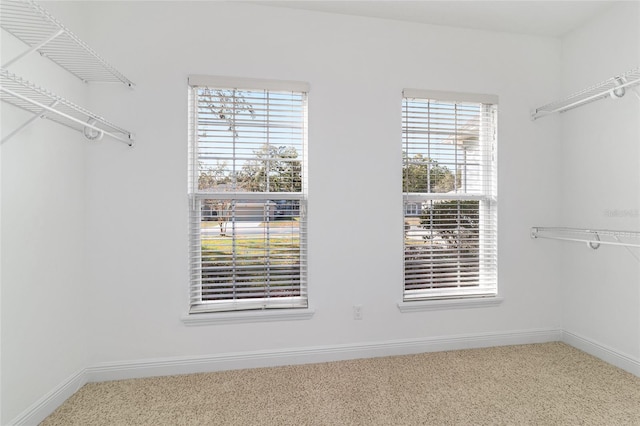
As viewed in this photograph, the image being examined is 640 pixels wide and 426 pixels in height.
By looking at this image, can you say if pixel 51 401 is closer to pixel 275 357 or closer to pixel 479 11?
pixel 275 357

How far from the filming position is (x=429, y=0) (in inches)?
88.4

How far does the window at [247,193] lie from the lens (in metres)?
2.29

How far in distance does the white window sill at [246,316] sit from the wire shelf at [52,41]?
164cm

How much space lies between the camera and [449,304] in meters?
2.57

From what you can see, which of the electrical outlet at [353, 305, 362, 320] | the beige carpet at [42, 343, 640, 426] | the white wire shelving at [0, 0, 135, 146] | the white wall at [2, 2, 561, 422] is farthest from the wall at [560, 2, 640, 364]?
the white wire shelving at [0, 0, 135, 146]

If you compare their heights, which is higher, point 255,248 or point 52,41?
point 52,41

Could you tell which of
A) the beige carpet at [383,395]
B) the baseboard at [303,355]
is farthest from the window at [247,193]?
the beige carpet at [383,395]

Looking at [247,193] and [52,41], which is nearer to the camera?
[52,41]

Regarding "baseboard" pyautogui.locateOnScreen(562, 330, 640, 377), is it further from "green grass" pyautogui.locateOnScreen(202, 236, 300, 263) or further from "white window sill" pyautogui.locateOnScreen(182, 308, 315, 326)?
"green grass" pyautogui.locateOnScreen(202, 236, 300, 263)

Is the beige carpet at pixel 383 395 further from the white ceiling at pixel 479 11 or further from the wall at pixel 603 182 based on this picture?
the white ceiling at pixel 479 11

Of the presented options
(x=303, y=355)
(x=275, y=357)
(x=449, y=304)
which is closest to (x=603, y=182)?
(x=449, y=304)

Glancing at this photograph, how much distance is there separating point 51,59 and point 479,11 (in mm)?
2796

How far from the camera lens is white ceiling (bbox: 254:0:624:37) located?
2.29 metres

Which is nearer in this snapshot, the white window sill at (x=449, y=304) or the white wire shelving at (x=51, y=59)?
the white wire shelving at (x=51, y=59)
